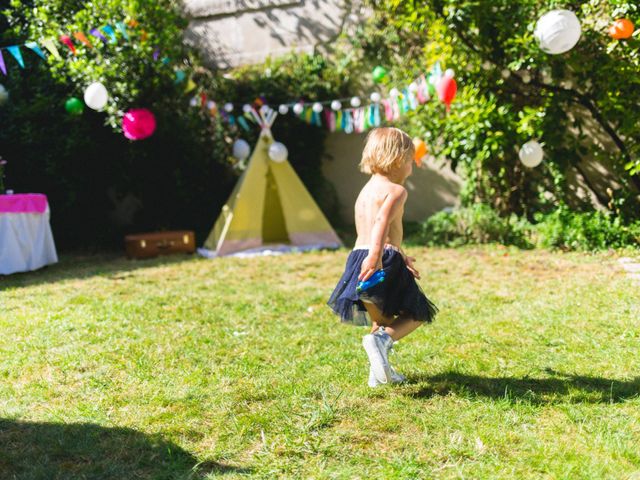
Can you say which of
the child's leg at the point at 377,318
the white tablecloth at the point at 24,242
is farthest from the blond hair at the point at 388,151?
the white tablecloth at the point at 24,242

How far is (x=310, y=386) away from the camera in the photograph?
9.80ft

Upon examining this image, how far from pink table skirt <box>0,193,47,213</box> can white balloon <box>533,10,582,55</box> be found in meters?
5.10

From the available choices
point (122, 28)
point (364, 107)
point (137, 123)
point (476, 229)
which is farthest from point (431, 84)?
point (122, 28)

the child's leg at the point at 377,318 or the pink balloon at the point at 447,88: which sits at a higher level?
the pink balloon at the point at 447,88

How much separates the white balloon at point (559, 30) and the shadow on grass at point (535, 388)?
342 cm

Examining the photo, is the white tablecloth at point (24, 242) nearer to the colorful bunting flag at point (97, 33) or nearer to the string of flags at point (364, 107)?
the colorful bunting flag at point (97, 33)

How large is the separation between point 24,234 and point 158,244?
60.1 inches

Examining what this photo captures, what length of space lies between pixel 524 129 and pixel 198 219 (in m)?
4.70

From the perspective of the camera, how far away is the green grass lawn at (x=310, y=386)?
7.44 feet

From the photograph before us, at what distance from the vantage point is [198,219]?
912cm

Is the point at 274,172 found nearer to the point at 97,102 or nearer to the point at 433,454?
the point at 97,102

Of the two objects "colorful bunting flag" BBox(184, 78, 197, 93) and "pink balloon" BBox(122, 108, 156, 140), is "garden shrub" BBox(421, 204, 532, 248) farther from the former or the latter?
"pink balloon" BBox(122, 108, 156, 140)

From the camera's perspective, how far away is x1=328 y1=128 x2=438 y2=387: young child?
289 cm

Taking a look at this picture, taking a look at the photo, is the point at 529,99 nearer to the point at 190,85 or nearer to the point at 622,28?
the point at 622,28
